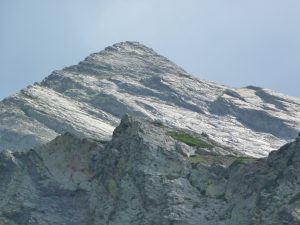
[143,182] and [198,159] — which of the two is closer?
[143,182]

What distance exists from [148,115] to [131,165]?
114605 mm

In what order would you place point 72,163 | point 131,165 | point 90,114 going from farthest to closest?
point 90,114
point 72,163
point 131,165

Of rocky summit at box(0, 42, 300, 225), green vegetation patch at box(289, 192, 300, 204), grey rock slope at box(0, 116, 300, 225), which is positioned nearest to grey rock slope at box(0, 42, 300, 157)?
rocky summit at box(0, 42, 300, 225)

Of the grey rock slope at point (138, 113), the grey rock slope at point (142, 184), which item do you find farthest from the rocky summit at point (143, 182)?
the grey rock slope at point (138, 113)

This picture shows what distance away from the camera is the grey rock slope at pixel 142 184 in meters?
51.2

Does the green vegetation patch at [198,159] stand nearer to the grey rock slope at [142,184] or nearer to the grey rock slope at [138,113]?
the grey rock slope at [142,184]

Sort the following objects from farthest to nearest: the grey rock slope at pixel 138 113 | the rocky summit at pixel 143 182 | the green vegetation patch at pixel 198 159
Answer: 1. the grey rock slope at pixel 138 113
2. the green vegetation patch at pixel 198 159
3. the rocky summit at pixel 143 182

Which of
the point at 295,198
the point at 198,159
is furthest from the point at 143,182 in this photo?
the point at 295,198

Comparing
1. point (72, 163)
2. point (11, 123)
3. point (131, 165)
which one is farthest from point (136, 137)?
point (11, 123)

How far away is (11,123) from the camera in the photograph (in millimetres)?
157000

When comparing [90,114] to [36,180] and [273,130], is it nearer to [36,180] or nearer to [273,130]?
[273,130]

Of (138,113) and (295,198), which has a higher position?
(138,113)

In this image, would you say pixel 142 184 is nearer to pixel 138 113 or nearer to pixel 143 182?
pixel 143 182

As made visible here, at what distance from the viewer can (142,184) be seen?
187ft
